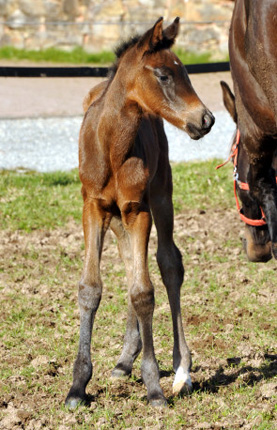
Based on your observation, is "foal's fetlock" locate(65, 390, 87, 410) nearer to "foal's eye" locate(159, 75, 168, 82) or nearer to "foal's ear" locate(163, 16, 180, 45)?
"foal's eye" locate(159, 75, 168, 82)

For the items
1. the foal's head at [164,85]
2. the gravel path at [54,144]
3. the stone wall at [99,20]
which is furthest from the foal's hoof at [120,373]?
the stone wall at [99,20]

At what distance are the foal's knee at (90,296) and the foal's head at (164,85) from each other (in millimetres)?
1093

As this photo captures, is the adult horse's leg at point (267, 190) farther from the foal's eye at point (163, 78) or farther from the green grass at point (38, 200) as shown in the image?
the green grass at point (38, 200)

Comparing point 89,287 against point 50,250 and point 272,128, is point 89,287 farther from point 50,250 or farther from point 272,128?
point 50,250

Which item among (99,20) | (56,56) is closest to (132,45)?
(56,56)

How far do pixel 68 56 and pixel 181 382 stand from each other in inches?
500

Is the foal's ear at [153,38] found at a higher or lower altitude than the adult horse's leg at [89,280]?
higher

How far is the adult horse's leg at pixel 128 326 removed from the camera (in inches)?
187

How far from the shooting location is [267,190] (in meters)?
4.72

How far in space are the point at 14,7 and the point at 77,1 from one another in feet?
4.71

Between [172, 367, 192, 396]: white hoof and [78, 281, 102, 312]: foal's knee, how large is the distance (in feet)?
2.24

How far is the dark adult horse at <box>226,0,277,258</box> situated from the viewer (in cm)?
379

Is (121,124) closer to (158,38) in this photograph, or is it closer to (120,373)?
(158,38)

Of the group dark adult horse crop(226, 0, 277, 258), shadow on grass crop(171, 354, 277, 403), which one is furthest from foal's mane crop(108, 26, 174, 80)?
shadow on grass crop(171, 354, 277, 403)
